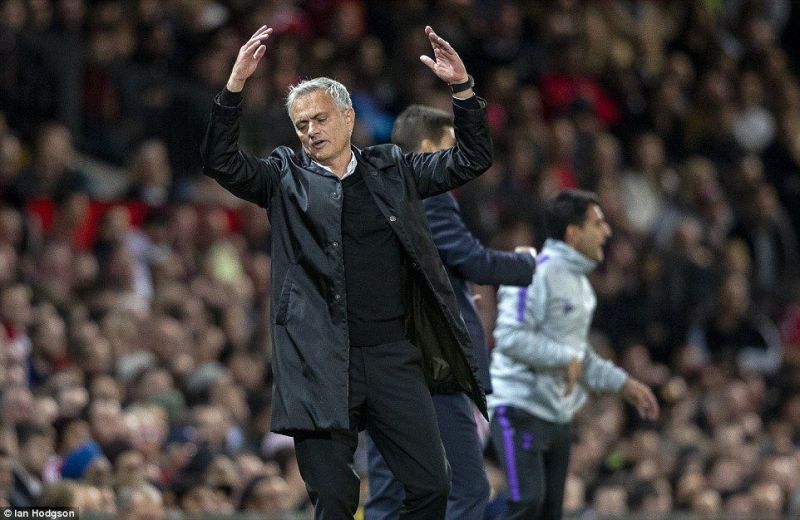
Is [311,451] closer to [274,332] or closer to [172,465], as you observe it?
[274,332]

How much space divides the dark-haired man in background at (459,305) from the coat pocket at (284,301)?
3.30ft

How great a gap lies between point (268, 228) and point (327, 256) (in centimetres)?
621

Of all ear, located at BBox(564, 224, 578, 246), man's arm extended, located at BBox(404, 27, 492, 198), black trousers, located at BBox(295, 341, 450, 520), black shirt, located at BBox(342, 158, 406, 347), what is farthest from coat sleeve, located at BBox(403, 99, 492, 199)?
ear, located at BBox(564, 224, 578, 246)

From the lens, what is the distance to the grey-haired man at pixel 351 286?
17.8ft

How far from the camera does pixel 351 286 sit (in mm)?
5590

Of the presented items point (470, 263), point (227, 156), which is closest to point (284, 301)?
point (227, 156)

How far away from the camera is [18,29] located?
35.4 ft

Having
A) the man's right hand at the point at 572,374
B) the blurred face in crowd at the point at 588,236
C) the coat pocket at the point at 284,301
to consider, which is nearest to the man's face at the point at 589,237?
the blurred face in crowd at the point at 588,236

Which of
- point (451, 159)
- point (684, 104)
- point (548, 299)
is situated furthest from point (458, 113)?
point (684, 104)

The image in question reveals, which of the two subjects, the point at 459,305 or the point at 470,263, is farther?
the point at 459,305

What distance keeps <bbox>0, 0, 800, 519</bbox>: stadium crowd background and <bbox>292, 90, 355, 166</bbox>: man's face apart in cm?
283

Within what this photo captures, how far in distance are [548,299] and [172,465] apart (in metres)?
2.71

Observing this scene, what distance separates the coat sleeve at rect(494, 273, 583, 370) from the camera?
7.38m

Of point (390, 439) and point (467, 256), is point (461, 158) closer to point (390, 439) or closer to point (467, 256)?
point (467, 256)
